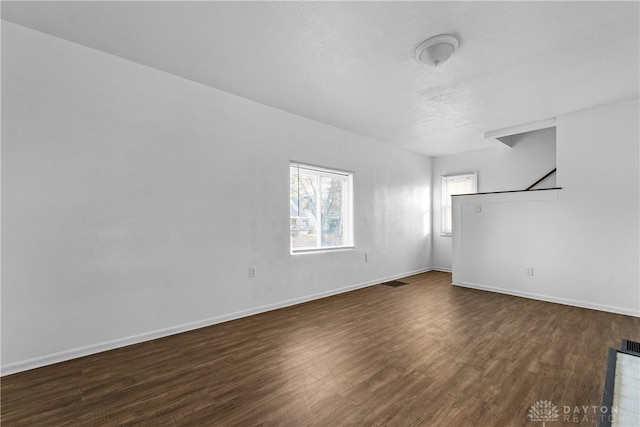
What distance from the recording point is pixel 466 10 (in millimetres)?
2127

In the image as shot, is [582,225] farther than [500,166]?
No

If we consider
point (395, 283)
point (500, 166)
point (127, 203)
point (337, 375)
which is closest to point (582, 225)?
point (500, 166)

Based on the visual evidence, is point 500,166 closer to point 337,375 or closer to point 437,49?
point 437,49

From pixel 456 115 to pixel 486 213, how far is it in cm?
186

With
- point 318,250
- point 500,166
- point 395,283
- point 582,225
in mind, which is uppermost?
point 500,166

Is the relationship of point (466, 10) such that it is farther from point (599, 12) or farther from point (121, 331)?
point (121, 331)

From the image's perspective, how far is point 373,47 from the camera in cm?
261

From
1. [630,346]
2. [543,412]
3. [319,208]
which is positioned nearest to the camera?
[543,412]

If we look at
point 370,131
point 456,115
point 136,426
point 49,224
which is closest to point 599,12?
point 456,115

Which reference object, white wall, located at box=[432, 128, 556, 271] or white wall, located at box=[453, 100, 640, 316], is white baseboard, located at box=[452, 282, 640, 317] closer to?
white wall, located at box=[453, 100, 640, 316]

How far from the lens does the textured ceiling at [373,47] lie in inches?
85.2

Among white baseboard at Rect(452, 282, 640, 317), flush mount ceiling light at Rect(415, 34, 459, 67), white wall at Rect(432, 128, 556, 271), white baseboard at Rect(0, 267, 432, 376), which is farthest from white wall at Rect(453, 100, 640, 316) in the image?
white baseboard at Rect(0, 267, 432, 376)

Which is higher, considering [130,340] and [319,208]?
[319,208]

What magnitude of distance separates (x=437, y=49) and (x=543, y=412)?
9.23 feet
